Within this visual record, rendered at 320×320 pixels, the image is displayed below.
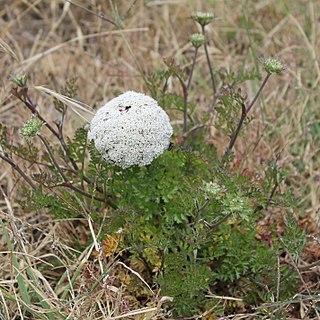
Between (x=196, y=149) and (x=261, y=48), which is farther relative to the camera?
(x=261, y=48)

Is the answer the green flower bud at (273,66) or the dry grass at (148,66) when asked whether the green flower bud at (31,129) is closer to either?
the dry grass at (148,66)

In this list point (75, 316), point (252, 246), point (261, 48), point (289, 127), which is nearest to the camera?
point (75, 316)

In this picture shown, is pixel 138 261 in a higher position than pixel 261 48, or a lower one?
lower

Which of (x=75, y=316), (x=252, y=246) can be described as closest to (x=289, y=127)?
(x=252, y=246)

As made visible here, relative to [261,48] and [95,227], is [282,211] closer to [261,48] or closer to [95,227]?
[95,227]

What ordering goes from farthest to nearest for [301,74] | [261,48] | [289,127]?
[261,48]
[301,74]
[289,127]

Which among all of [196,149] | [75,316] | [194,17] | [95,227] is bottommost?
[75,316]
